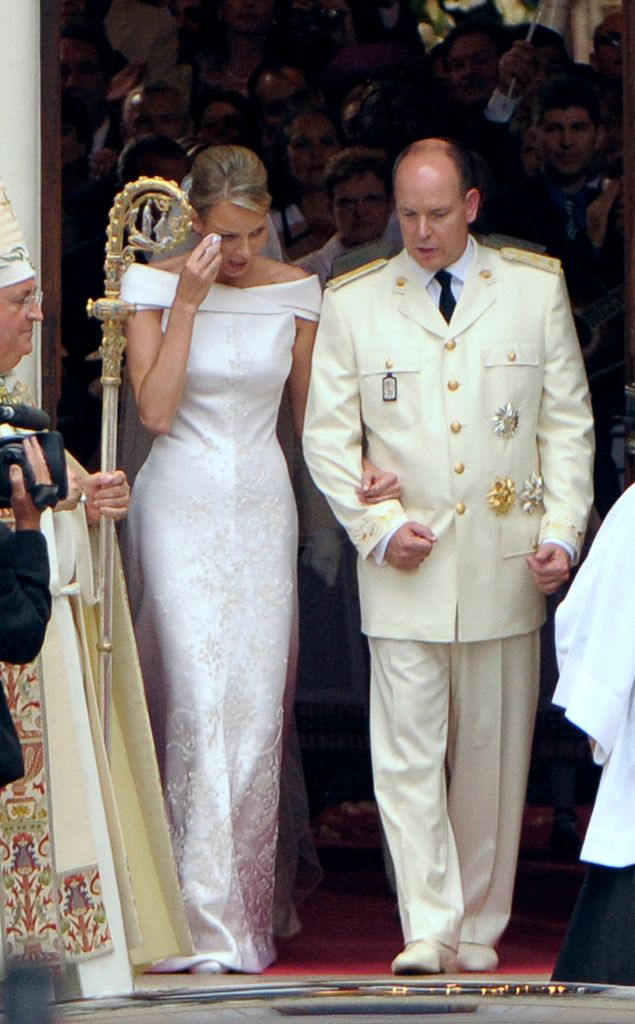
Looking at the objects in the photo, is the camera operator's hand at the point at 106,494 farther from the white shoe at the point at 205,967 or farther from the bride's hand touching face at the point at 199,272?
the white shoe at the point at 205,967

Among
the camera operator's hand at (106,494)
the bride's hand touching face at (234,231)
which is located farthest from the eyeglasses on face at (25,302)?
the bride's hand touching face at (234,231)

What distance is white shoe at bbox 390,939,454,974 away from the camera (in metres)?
6.42

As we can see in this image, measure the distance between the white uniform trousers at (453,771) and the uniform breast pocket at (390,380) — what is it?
568 millimetres

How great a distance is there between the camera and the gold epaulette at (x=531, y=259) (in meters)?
6.77

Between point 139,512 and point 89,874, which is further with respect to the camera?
point 139,512

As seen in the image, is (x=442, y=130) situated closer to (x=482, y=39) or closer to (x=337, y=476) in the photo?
(x=482, y=39)

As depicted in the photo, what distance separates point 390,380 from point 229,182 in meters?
0.62

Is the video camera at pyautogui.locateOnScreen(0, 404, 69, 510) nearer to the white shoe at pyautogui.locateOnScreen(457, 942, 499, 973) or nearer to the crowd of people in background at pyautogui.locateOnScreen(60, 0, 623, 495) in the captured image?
the white shoe at pyautogui.locateOnScreen(457, 942, 499, 973)

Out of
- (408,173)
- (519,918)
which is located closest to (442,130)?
(408,173)

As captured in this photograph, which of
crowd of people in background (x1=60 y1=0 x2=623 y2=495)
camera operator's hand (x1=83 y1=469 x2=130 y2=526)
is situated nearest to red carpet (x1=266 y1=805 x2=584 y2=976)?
crowd of people in background (x1=60 y1=0 x2=623 y2=495)

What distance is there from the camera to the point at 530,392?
668cm

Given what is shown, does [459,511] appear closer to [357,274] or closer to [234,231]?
[357,274]

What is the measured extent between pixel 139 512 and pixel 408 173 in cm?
107

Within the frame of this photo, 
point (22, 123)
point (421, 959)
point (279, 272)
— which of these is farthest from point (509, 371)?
point (421, 959)
